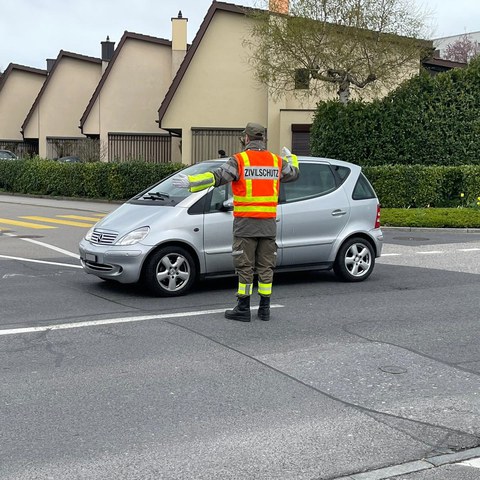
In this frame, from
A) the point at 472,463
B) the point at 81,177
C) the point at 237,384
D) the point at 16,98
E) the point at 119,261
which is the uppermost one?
the point at 16,98

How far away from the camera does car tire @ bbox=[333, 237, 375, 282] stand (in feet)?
33.7

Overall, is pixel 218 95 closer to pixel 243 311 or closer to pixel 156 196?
pixel 156 196

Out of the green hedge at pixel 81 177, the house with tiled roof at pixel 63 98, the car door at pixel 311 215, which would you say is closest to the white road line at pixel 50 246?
the car door at pixel 311 215

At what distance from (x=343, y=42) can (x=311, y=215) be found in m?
15.1

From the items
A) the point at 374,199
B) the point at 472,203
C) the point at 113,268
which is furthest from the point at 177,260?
the point at 472,203

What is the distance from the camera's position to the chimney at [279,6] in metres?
24.5

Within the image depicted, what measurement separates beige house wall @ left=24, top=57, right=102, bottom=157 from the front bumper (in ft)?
119

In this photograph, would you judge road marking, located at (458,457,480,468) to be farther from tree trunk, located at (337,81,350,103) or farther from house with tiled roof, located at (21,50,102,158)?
house with tiled roof, located at (21,50,102,158)

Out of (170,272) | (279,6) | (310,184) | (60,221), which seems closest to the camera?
(170,272)

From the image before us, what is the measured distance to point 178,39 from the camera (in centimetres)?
3741

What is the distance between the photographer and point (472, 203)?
21.4 m

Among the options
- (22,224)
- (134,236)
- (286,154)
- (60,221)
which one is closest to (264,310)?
(286,154)

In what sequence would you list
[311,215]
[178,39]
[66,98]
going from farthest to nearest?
[66,98] → [178,39] → [311,215]

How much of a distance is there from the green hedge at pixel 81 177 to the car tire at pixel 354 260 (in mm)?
17364
